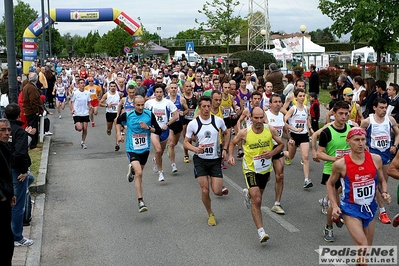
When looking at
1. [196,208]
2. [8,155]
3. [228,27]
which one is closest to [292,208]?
[196,208]

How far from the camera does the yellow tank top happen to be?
748 cm

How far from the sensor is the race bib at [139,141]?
29.9ft

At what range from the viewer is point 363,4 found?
16.8m

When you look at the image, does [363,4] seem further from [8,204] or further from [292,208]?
[8,204]

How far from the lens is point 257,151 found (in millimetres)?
7480

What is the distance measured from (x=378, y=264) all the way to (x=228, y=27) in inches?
1102

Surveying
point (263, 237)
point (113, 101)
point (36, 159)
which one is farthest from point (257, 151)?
point (113, 101)

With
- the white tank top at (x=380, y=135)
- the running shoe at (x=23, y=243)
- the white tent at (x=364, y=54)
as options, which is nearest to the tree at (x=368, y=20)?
the white tank top at (x=380, y=135)

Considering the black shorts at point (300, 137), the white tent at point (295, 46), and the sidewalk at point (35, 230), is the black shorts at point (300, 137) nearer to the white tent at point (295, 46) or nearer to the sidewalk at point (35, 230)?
the sidewalk at point (35, 230)

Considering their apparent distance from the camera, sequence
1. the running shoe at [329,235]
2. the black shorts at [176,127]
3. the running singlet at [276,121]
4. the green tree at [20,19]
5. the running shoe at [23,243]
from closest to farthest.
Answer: the running shoe at [329,235] → the running shoe at [23,243] → the running singlet at [276,121] → the black shorts at [176,127] → the green tree at [20,19]

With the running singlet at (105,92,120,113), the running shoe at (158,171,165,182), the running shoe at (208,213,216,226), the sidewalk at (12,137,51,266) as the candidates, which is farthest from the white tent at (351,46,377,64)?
the running shoe at (208,213,216,226)

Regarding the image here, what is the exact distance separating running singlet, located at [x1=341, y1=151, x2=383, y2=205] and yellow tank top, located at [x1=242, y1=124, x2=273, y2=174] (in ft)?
6.23

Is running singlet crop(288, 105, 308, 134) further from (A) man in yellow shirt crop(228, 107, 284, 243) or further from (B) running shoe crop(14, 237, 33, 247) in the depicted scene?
(B) running shoe crop(14, 237, 33, 247)

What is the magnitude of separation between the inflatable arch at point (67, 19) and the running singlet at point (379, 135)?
36.8 m
